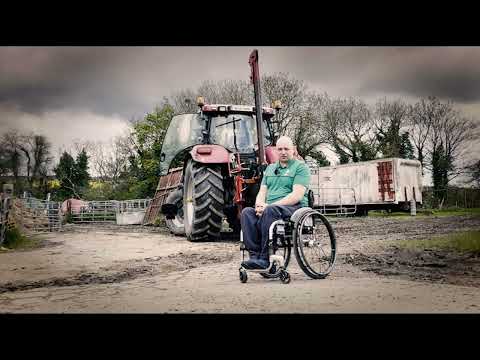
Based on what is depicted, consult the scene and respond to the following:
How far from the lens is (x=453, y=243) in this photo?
389 cm

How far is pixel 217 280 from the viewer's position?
3.31m

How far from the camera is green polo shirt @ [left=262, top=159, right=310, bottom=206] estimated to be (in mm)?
3121

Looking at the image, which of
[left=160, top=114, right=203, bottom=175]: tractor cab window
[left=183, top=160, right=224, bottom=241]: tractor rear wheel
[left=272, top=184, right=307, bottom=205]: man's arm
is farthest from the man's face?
[left=160, top=114, right=203, bottom=175]: tractor cab window

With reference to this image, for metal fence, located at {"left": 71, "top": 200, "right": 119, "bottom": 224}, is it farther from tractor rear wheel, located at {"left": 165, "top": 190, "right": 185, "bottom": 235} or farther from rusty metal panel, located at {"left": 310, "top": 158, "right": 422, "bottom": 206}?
rusty metal panel, located at {"left": 310, "top": 158, "right": 422, "bottom": 206}

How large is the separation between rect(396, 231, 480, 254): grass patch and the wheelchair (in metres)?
1.03

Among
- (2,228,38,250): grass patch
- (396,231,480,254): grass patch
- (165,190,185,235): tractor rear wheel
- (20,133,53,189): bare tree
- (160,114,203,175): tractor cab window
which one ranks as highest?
(160,114,203,175): tractor cab window

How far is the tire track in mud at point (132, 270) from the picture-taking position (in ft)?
11.2

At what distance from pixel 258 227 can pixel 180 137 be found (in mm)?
2122

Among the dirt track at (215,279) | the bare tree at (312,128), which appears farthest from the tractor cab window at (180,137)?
the bare tree at (312,128)

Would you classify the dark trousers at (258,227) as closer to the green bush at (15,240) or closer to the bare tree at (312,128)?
the bare tree at (312,128)

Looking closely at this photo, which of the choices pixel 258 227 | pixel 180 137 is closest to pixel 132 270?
pixel 258 227

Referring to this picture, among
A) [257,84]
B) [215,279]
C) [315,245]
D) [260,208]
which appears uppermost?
[257,84]

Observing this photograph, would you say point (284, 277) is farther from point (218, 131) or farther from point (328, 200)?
point (328, 200)
